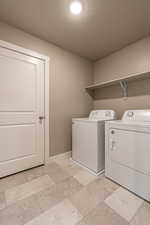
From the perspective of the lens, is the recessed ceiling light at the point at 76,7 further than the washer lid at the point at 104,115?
No

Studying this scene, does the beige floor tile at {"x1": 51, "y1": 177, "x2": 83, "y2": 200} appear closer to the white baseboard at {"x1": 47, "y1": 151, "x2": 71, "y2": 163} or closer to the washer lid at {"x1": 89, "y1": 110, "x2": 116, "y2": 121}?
the white baseboard at {"x1": 47, "y1": 151, "x2": 71, "y2": 163}

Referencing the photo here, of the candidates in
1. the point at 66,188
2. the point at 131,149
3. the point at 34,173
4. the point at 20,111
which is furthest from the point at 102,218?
the point at 20,111

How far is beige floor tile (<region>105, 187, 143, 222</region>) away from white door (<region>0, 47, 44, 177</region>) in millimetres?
1309

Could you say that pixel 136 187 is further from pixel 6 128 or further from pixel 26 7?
pixel 26 7

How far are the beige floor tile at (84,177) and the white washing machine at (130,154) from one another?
23 cm

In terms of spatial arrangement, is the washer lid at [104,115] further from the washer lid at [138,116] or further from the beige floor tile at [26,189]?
the beige floor tile at [26,189]

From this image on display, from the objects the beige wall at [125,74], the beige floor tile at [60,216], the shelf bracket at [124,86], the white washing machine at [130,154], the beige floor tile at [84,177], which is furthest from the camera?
the shelf bracket at [124,86]

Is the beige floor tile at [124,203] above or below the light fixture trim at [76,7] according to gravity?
below

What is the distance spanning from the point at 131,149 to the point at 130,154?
67 mm

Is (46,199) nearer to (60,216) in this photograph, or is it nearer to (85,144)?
(60,216)

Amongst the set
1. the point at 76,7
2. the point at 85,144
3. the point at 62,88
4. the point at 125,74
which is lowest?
the point at 85,144

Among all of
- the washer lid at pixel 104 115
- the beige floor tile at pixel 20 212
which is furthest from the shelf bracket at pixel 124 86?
the beige floor tile at pixel 20 212

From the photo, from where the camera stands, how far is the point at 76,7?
1447 millimetres

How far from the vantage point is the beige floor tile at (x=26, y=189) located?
1302 mm
